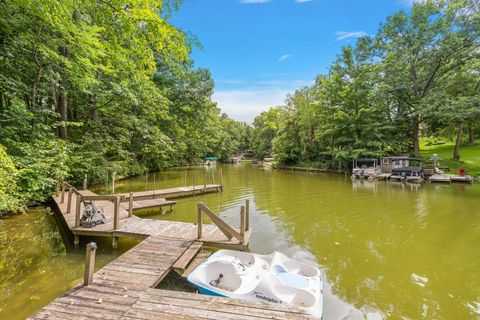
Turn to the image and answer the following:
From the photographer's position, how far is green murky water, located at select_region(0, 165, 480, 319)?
13.3ft

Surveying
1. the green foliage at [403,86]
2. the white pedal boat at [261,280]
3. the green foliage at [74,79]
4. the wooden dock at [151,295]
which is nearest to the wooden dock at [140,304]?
the wooden dock at [151,295]

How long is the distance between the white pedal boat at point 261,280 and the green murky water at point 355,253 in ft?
2.44

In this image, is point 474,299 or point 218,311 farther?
point 474,299

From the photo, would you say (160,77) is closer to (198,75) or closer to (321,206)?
(198,75)

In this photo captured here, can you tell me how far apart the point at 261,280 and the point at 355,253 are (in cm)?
370

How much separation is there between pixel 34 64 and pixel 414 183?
2508 cm

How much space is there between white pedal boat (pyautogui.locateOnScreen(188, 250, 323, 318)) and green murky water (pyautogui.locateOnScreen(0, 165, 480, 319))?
744mm

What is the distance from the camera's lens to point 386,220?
9062 millimetres

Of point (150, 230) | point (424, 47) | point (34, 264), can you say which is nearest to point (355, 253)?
point (150, 230)

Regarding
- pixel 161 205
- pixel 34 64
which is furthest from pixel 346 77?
pixel 34 64

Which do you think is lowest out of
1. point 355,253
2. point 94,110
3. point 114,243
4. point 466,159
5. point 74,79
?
point 355,253

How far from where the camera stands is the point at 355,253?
242 inches

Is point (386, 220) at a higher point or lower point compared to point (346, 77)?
lower

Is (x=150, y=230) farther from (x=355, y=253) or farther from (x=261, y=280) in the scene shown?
(x=355, y=253)
